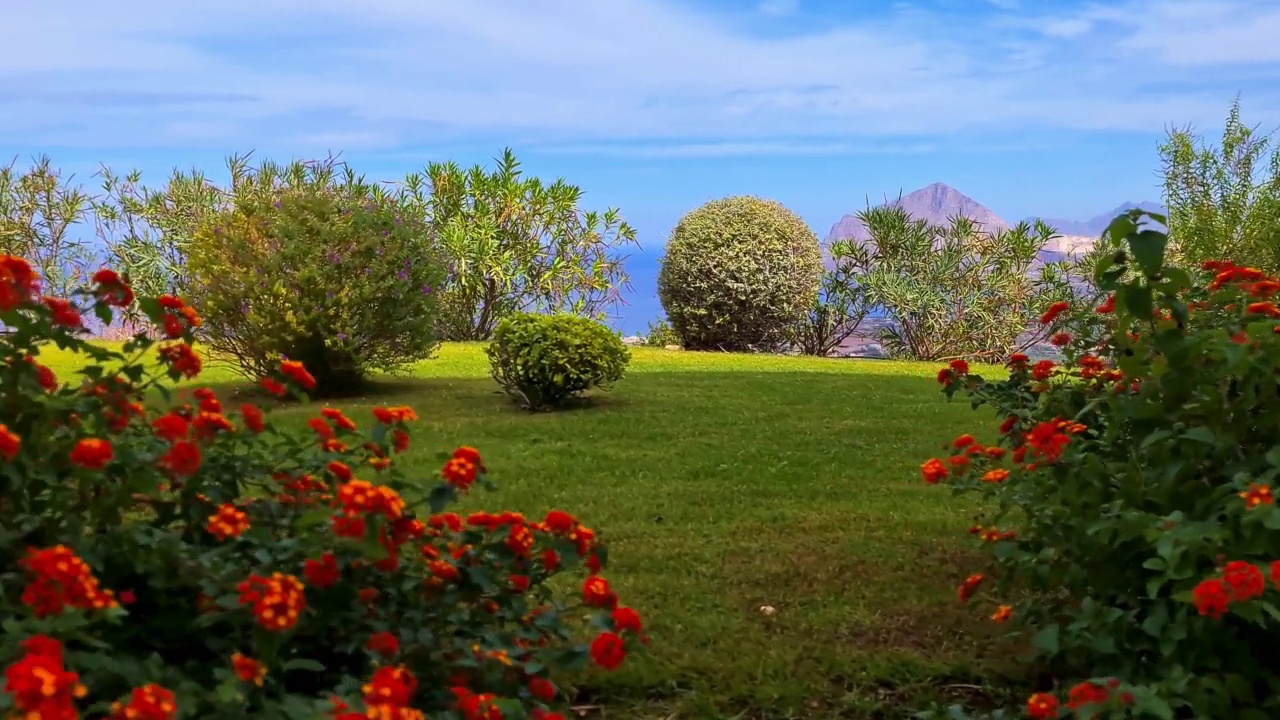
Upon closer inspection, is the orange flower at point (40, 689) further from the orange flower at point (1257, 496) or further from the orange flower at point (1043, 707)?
the orange flower at point (1257, 496)

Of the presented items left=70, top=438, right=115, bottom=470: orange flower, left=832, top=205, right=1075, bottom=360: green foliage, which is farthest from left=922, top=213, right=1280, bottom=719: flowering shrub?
left=832, top=205, right=1075, bottom=360: green foliage

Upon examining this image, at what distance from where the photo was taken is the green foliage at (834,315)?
13500 mm

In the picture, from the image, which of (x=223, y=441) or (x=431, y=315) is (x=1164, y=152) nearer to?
(x=431, y=315)

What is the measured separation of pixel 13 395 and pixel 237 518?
0.47m

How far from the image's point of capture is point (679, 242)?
1312 centimetres

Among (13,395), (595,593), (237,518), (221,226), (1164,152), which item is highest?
(1164,152)

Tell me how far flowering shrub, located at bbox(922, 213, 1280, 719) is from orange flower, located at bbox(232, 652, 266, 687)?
134 cm

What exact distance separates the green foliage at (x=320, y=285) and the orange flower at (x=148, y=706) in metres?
5.95

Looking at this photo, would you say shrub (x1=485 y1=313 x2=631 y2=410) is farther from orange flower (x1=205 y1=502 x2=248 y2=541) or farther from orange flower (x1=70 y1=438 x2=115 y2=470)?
orange flower (x1=70 y1=438 x2=115 y2=470)

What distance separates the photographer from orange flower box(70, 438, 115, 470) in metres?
1.61

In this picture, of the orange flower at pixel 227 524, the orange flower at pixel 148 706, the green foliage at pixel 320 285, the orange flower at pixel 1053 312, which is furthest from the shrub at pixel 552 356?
the orange flower at pixel 148 706

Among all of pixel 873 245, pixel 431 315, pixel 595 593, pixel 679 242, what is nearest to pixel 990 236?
pixel 873 245

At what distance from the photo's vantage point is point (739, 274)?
12727mm

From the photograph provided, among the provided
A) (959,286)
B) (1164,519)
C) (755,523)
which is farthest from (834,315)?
(1164,519)
